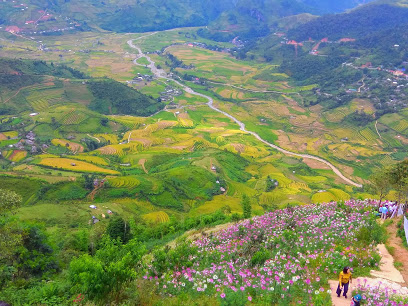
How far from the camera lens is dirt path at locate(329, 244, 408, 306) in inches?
488

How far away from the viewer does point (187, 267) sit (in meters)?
15.1

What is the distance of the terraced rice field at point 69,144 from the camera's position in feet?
255

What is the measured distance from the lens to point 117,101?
112 m

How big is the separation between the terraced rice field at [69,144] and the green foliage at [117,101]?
2821 centimetres

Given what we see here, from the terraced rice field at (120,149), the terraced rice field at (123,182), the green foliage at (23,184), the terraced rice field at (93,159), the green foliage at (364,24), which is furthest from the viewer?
the green foliage at (364,24)

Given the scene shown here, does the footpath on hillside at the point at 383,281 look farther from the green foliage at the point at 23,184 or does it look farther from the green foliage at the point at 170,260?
the green foliage at the point at 23,184

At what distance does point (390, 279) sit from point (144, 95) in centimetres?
11630

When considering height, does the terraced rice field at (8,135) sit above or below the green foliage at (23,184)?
below

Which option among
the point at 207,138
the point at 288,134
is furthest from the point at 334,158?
the point at 207,138

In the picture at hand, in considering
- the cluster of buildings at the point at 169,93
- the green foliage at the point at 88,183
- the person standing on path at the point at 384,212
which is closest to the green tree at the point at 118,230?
the green foliage at the point at 88,183

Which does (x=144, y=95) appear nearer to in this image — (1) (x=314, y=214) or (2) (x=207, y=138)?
(2) (x=207, y=138)

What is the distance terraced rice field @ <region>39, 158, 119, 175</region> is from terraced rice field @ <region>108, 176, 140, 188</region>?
824cm

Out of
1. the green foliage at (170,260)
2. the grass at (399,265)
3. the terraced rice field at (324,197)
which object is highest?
the grass at (399,265)

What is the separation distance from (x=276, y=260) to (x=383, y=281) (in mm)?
4700
